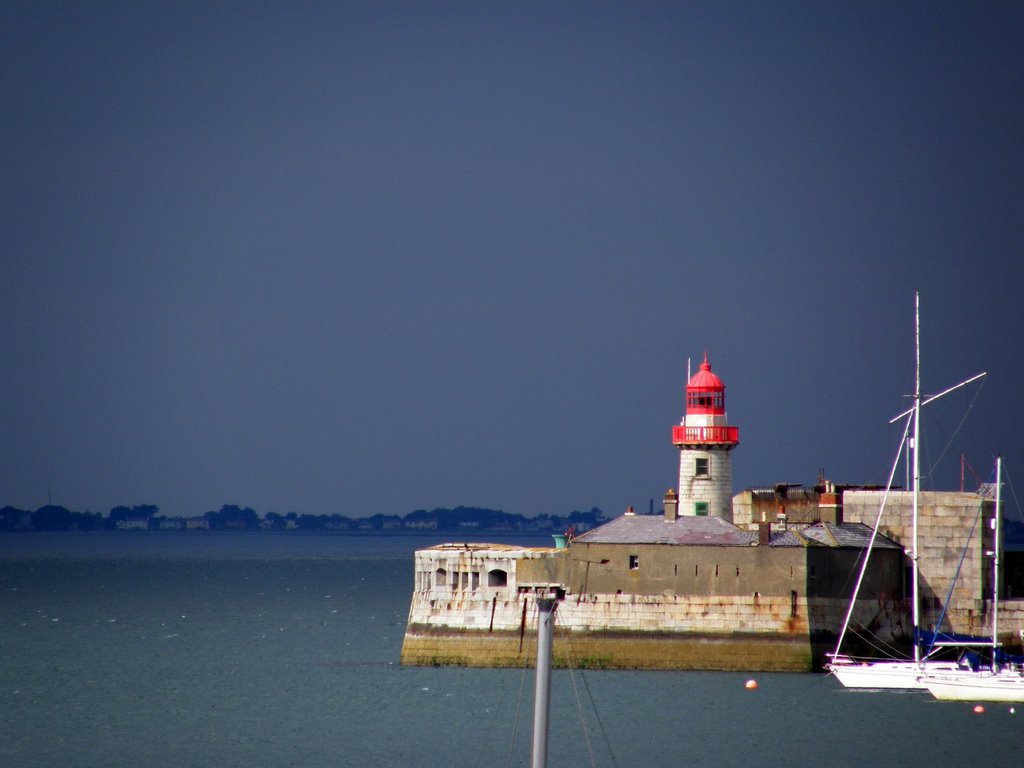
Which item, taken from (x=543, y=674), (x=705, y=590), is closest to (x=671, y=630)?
(x=705, y=590)

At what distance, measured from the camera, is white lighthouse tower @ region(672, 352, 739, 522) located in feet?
236

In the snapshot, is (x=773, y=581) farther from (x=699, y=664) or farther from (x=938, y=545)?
(x=938, y=545)

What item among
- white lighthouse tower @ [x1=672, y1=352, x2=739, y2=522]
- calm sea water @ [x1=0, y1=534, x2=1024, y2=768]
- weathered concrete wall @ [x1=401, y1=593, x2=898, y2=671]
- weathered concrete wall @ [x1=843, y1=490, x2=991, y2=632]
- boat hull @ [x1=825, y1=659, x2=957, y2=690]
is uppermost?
white lighthouse tower @ [x1=672, y1=352, x2=739, y2=522]

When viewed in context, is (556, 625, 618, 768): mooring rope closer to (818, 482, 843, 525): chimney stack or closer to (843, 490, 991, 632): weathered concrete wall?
(818, 482, 843, 525): chimney stack

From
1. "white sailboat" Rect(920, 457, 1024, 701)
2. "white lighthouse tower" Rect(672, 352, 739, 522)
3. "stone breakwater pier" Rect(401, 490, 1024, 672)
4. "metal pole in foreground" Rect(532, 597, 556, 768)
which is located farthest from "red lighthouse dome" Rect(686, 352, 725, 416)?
"metal pole in foreground" Rect(532, 597, 556, 768)

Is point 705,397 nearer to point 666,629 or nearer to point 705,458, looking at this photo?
point 705,458

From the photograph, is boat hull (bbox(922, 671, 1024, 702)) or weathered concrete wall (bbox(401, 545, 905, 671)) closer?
boat hull (bbox(922, 671, 1024, 702))

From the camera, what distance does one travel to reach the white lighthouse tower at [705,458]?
7206 cm

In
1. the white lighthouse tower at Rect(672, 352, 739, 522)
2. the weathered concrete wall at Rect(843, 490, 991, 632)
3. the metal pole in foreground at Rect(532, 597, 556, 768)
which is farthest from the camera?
the white lighthouse tower at Rect(672, 352, 739, 522)

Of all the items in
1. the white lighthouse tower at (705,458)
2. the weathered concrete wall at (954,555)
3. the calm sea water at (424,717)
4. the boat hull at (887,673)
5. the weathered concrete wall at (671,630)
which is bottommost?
the calm sea water at (424,717)

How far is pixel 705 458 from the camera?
72.5m

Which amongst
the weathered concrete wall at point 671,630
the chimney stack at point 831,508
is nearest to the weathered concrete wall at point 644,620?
the weathered concrete wall at point 671,630

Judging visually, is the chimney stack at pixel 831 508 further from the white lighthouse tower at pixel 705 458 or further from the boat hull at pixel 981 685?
the boat hull at pixel 981 685

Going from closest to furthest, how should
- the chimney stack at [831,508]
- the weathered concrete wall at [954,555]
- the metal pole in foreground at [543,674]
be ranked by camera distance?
the metal pole in foreground at [543,674] < the weathered concrete wall at [954,555] < the chimney stack at [831,508]
